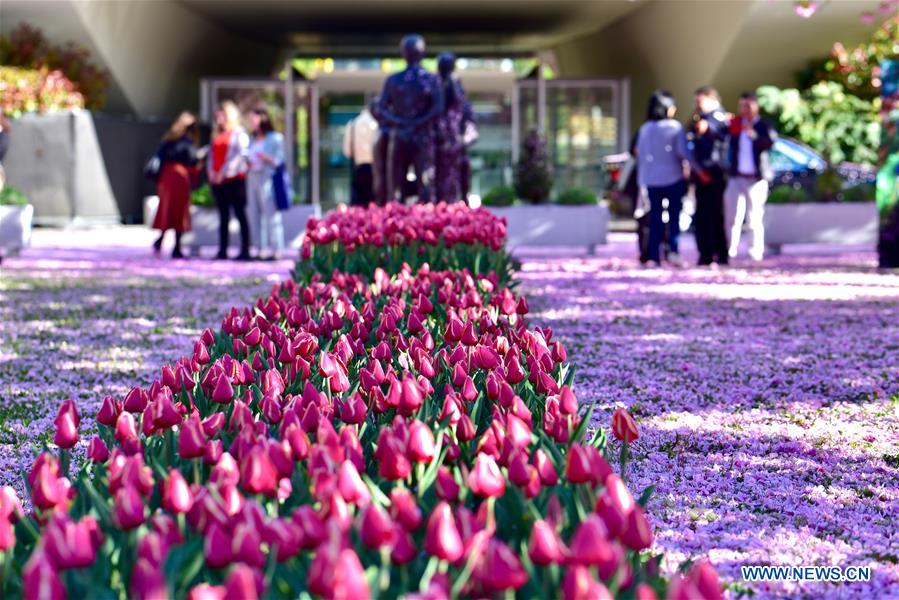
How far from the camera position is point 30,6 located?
2756 cm

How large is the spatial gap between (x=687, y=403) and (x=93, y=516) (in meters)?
4.80

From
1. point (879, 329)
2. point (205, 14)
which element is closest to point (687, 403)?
point (879, 329)

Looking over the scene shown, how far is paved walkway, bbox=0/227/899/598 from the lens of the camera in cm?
454

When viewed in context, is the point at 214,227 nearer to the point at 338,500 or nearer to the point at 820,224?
the point at 820,224

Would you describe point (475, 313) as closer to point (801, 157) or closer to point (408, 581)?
point (408, 581)

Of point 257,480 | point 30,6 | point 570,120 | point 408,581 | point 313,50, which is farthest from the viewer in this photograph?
point 313,50

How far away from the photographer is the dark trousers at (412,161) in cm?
1519

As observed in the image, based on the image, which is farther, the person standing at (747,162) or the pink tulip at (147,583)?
the person standing at (747,162)

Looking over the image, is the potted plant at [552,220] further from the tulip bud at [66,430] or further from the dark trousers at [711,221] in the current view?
the tulip bud at [66,430]

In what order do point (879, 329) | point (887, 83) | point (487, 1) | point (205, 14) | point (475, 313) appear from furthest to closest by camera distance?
point (205, 14)
point (487, 1)
point (887, 83)
point (879, 329)
point (475, 313)

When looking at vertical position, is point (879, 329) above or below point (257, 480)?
below

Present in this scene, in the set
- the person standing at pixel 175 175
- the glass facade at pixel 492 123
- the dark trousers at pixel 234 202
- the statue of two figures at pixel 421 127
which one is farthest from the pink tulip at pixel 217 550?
the glass facade at pixel 492 123

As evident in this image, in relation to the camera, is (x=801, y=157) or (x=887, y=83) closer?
(x=887, y=83)

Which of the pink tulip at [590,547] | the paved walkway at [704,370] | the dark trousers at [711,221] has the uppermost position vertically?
the pink tulip at [590,547]
